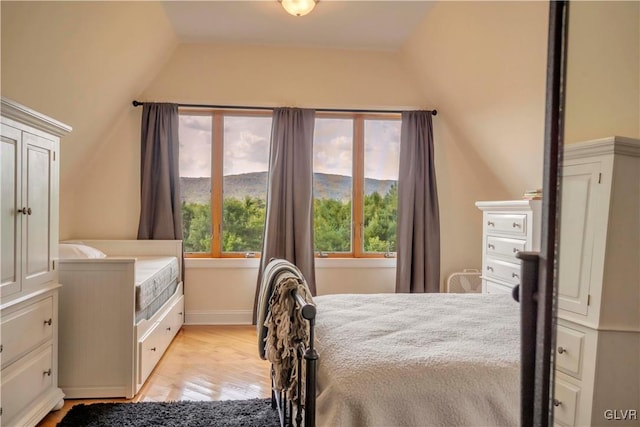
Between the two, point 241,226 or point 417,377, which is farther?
point 241,226

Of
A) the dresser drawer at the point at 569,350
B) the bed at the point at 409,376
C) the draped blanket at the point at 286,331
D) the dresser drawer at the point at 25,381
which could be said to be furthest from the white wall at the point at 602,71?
the dresser drawer at the point at 25,381

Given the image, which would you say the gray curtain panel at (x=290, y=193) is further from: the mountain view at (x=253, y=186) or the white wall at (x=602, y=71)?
the white wall at (x=602, y=71)

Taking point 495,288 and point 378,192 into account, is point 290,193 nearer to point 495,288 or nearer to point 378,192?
point 378,192

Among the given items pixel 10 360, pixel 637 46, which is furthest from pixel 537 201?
pixel 10 360

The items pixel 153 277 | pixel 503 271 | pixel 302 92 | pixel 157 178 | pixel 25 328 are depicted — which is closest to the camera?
pixel 25 328

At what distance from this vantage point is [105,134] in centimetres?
366

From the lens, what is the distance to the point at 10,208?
177cm

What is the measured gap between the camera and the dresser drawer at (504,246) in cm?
274

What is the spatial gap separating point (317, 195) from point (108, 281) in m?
2.18

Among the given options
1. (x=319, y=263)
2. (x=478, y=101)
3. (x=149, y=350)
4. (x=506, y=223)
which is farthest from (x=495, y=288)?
(x=149, y=350)

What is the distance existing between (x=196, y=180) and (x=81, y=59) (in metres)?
1.59

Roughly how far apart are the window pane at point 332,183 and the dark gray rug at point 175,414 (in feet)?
6.56

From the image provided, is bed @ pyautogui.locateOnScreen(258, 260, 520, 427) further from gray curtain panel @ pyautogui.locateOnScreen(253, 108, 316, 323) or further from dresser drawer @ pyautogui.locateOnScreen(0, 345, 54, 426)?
gray curtain panel @ pyautogui.locateOnScreen(253, 108, 316, 323)

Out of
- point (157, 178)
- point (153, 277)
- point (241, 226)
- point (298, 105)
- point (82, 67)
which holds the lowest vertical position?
point (153, 277)
